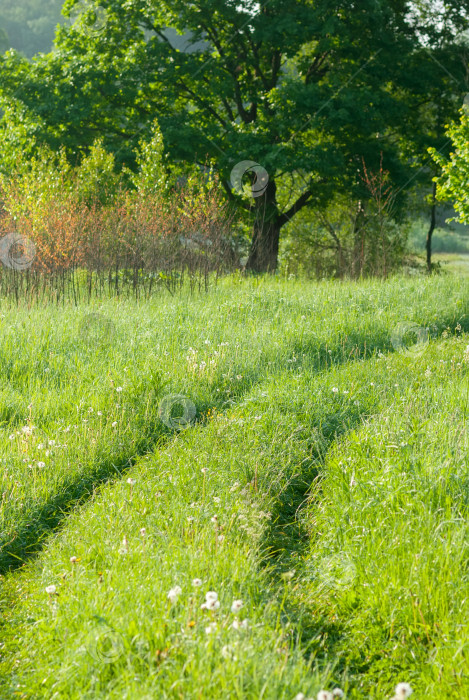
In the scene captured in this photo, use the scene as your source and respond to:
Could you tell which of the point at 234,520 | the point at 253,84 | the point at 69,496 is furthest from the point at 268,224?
the point at 234,520

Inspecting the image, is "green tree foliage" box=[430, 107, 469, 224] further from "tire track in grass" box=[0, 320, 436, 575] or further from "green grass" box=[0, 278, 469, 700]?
"tire track in grass" box=[0, 320, 436, 575]

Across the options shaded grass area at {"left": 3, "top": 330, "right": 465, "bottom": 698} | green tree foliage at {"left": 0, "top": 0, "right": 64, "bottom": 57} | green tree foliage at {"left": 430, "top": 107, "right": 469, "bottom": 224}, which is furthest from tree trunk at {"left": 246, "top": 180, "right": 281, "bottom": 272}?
green tree foliage at {"left": 0, "top": 0, "right": 64, "bottom": 57}

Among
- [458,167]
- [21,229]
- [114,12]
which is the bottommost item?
[21,229]

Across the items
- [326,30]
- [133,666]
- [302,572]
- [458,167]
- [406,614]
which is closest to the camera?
[133,666]

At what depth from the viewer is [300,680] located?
2160mm

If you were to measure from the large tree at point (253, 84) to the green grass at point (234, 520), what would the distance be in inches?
424

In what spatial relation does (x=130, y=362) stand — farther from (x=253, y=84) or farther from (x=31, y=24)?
(x=31, y=24)

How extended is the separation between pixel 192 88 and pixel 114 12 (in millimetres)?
3456

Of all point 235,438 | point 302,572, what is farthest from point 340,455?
point 302,572

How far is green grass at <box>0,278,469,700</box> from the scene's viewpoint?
2.43 meters

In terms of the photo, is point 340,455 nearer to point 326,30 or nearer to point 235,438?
point 235,438

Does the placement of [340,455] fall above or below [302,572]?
above

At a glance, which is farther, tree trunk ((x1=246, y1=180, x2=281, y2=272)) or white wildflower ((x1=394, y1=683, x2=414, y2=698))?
tree trunk ((x1=246, y1=180, x2=281, y2=272))

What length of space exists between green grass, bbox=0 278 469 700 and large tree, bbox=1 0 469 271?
35.3 ft
